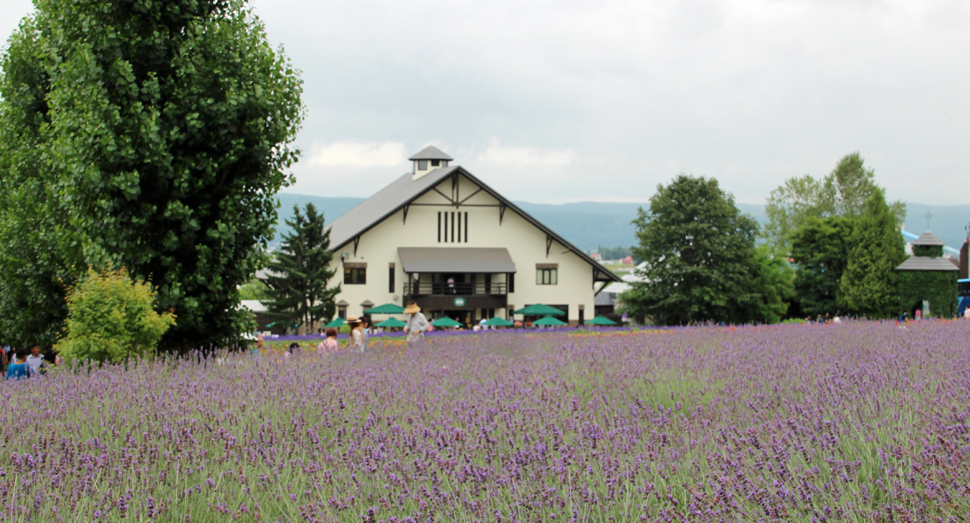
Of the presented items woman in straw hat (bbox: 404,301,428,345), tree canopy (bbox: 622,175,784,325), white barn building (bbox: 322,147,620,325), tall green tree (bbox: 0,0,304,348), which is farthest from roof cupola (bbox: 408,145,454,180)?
tall green tree (bbox: 0,0,304,348)

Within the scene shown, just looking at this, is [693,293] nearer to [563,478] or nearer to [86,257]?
[86,257]

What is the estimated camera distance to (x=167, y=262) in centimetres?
1184

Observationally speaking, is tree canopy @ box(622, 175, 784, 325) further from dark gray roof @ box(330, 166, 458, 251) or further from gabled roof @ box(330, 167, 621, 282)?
dark gray roof @ box(330, 166, 458, 251)

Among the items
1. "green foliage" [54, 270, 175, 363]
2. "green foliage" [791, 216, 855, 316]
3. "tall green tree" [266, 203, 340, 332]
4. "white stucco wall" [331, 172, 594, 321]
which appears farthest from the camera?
"green foliage" [791, 216, 855, 316]

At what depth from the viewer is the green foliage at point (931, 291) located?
117ft

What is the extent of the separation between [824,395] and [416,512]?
3.35m

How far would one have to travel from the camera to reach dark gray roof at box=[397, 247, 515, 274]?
159 feet

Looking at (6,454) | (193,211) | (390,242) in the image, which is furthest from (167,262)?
(390,242)

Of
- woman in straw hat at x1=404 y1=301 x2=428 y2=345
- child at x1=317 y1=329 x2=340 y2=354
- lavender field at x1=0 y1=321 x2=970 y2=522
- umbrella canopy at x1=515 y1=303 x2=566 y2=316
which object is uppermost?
umbrella canopy at x1=515 y1=303 x2=566 y2=316

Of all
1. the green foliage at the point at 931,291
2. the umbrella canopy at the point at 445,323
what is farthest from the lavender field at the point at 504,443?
the umbrella canopy at the point at 445,323

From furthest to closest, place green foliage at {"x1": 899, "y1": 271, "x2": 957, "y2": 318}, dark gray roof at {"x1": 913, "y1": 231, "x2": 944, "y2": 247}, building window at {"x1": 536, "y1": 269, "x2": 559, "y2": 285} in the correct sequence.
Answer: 1. building window at {"x1": 536, "y1": 269, "x2": 559, "y2": 285}
2. green foliage at {"x1": 899, "y1": 271, "x2": 957, "y2": 318}
3. dark gray roof at {"x1": 913, "y1": 231, "x2": 944, "y2": 247}

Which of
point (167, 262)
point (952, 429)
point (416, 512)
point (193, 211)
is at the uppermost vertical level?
point (193, 211)

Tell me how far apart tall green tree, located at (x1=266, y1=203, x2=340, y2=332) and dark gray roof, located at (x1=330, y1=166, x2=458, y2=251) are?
3637 millimetres

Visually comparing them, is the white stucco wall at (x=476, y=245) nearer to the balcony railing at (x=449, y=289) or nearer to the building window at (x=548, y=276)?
the building window at (x=548, y=276)
